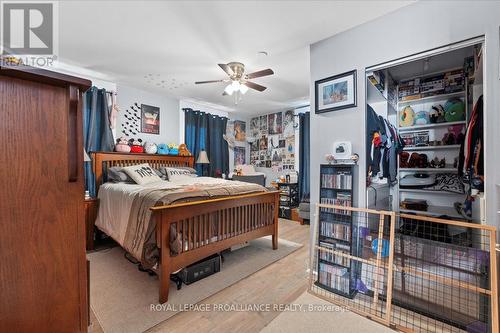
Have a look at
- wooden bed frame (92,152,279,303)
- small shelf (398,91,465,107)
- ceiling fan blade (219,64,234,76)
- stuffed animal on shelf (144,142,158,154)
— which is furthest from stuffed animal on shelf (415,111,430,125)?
stuffed animal on shelf (144,142,158,154)

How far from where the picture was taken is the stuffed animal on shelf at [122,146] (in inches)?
149

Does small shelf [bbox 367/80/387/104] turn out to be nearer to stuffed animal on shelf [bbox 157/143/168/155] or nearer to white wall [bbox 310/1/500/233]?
white wall [bbox 310/1/500/233]

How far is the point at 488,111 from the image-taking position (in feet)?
5.10

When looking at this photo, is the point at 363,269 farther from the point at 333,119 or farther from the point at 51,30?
the point at 51,30

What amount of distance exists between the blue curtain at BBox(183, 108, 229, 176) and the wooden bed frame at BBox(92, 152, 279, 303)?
1657 millimetres

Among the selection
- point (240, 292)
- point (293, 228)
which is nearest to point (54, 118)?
point (240, 292)

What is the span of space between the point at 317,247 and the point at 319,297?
43cm

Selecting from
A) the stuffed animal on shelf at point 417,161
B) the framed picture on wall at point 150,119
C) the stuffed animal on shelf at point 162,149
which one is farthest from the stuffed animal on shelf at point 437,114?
the framed picture on wall at point 150,119

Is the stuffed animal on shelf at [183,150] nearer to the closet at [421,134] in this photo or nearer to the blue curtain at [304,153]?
the blue curtain at [304,153]

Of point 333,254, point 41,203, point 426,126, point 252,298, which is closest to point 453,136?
point 426,126

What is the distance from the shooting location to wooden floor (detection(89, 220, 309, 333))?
1698 millimetres

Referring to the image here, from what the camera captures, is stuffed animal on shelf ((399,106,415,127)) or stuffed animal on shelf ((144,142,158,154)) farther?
stuffed animal on shelf ((144,142,158,154))

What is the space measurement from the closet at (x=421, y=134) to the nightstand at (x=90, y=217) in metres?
3.56

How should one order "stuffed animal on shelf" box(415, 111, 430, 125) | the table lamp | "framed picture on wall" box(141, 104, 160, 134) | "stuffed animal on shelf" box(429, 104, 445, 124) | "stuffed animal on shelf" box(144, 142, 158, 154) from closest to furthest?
"stuffed animal on shelf" box(429, 104, 445, 124)
"stuffed animal on shelf" box(415, 111, 430, 125)
"stuffed animal on shelf" box(144, 142, 158, 154)
"framed picture on wall" box(141, 104, 160, 134)
the table lamp
